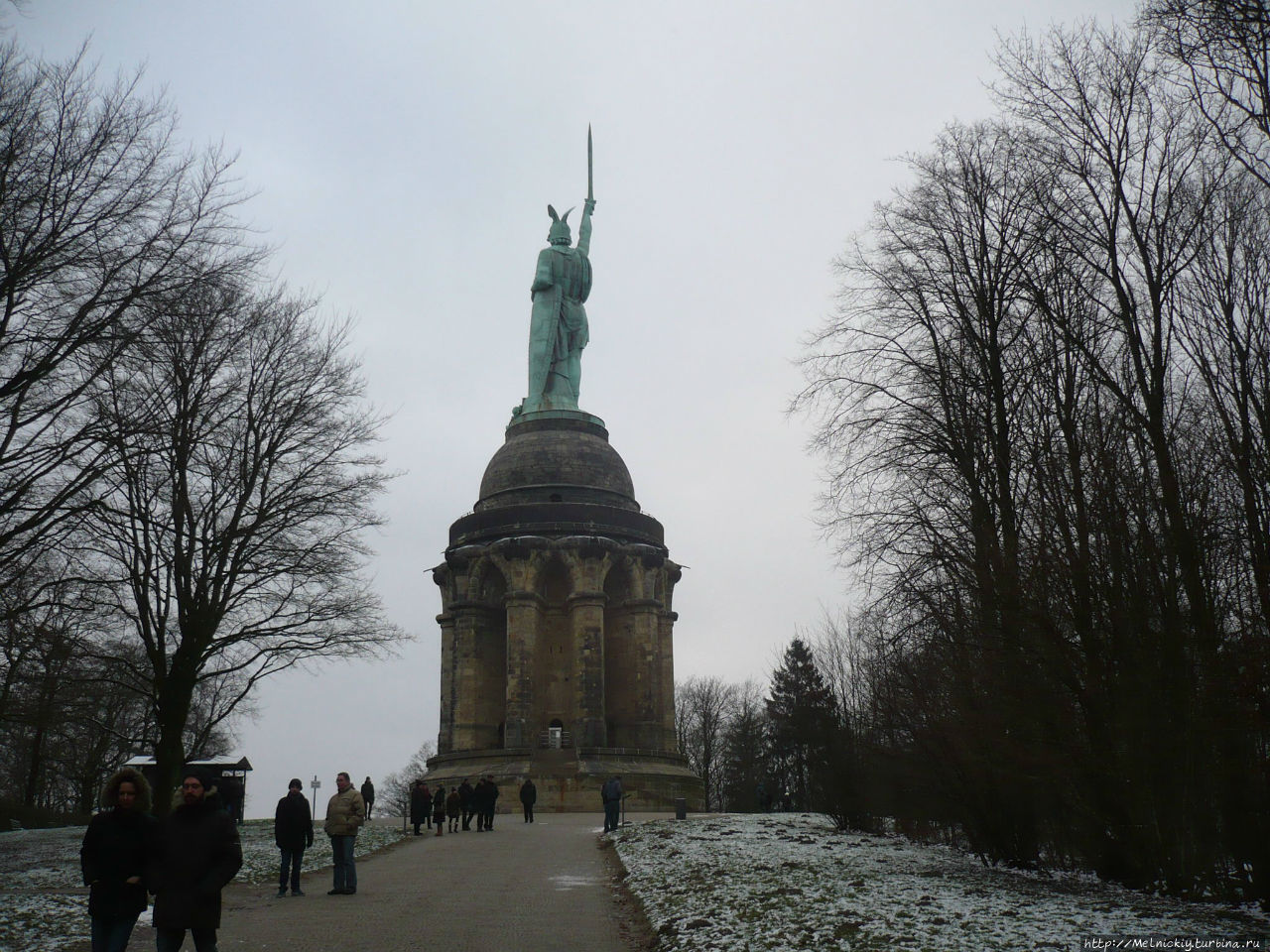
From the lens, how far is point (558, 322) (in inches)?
1763

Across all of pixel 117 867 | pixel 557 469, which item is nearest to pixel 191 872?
pixel 117 867

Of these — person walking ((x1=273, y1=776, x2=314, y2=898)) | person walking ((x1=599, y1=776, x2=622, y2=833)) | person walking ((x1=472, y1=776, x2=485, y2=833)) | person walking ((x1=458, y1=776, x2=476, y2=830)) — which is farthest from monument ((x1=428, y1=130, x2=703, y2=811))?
person walking ((x1=273, y1=776, x2=314, y2=898))

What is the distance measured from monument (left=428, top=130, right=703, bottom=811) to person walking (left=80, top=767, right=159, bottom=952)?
28.8 metres

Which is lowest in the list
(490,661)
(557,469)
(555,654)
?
(490,661)

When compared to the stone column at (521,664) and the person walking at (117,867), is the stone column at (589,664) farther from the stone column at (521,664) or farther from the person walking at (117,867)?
the person walking at (117,867)

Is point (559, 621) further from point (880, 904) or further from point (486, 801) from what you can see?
point (880, 904)

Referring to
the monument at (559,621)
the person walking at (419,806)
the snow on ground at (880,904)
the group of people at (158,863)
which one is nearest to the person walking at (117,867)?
the group of people at (158,863)

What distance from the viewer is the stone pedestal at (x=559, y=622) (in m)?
37.0

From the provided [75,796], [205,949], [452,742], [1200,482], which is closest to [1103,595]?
[1200,482]

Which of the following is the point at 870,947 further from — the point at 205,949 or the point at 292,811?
the point at 292,811

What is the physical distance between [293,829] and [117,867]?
623 centimetres

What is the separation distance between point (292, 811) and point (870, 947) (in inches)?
289

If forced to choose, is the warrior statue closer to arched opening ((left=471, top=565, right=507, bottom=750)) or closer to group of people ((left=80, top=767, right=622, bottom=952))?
arched opening ((left=471, top=565, right=507, bottom=750))

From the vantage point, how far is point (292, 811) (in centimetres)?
1267
